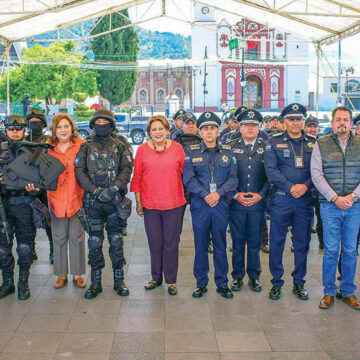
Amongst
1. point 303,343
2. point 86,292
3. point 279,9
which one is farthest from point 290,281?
point 279,9

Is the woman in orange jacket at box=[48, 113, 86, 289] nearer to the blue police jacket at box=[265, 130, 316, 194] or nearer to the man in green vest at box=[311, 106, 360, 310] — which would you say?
the blue police jacket at box=[265, 130, 316, 194]

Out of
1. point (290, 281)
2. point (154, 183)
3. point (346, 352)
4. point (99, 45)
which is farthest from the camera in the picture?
point (99, 45)

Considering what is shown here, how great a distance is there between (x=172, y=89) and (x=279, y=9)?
51.0 m

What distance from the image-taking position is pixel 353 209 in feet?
14.9

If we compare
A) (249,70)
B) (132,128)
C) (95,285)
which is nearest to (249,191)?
(95,285)

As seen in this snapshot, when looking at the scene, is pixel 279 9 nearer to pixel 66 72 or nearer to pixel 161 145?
pixel 161 145

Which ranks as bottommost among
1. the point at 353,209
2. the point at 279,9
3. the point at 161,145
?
the point at 353,209

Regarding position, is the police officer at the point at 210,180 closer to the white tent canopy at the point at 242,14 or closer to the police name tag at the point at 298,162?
the police name tag at the point at 298,162

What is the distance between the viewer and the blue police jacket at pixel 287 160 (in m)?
4.76

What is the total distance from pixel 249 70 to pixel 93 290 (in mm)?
44892

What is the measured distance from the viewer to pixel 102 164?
4.73 meters

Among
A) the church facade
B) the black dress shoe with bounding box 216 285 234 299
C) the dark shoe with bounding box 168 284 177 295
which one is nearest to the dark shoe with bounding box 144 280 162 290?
the dark shoe with bounding box 168 284 177 295

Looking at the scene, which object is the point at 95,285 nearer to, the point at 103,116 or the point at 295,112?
the point at 103,116

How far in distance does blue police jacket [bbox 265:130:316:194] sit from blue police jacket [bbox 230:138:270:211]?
0.18 metres
